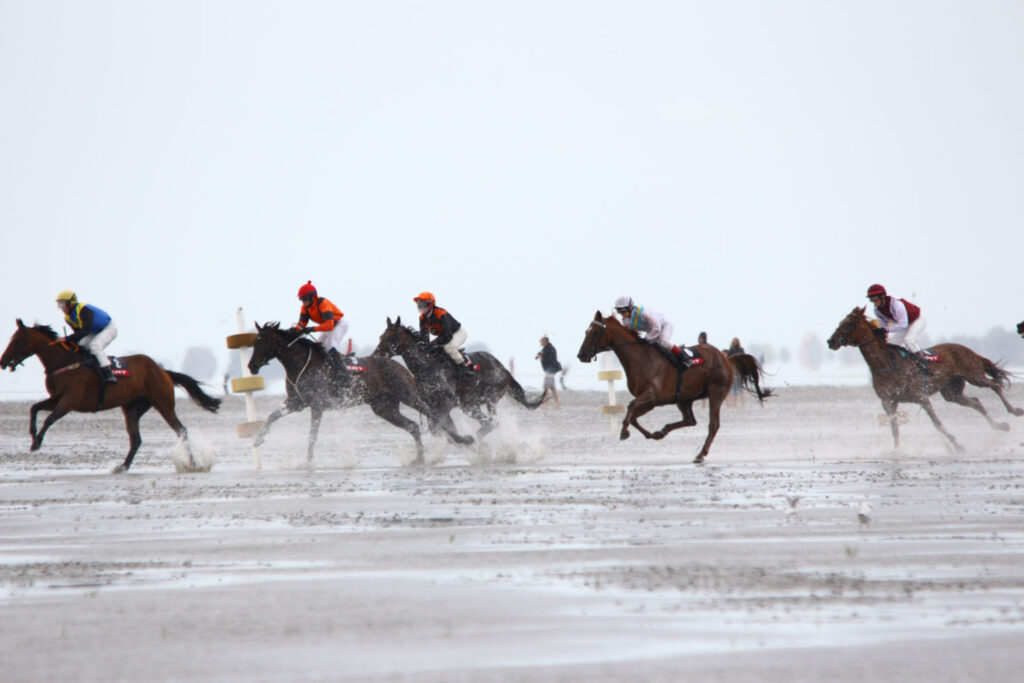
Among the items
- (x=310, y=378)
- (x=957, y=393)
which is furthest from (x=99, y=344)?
(x=957, y=393)

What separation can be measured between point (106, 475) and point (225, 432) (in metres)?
15.6

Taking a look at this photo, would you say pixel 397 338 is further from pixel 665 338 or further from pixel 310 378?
pixel 665 338

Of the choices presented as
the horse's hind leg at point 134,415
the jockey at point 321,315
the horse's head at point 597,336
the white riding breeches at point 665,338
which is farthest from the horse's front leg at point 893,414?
the horse's hind leg at point 134,415

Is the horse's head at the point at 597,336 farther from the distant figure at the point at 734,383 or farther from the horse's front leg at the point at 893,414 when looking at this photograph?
the distant figure at the point at 734,383

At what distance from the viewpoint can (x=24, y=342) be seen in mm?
19000

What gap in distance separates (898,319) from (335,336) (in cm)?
792

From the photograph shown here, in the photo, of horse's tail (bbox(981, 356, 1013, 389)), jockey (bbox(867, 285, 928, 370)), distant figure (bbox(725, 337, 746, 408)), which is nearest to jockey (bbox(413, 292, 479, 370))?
jockey (bbox(867, 285, 928, 370))

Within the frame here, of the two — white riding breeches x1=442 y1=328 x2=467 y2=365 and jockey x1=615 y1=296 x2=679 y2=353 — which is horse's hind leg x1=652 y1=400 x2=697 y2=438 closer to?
jockey x1=615 y1=296 x2=679 y2=353

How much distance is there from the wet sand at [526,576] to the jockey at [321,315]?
3.85 meters

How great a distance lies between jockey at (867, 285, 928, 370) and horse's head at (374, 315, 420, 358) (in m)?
6.55

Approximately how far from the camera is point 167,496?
13312 mm

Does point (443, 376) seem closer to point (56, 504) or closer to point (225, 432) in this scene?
point (56, 504)

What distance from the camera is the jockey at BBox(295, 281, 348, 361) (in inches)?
765

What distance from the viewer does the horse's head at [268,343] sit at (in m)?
18.9
